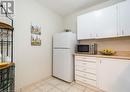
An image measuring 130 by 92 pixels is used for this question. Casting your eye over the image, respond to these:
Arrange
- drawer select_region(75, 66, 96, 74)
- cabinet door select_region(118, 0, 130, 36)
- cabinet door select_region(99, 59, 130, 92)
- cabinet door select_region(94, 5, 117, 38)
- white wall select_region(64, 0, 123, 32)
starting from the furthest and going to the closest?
white wall select_region(64, 0, 123, 32) → drawer select_region(75, 66, 96, 74) → cabinet door select_region(94, 5, 117, 38) → cabinet door select_region(118, 0, 130, 36) → cabinet door select_region(99, 59, 130, 92)

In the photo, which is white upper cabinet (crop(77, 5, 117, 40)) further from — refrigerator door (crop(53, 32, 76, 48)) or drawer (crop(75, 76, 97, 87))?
drawer (crop(75, 76, 97, 87))

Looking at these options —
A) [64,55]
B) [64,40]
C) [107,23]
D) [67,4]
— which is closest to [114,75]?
[107,23]

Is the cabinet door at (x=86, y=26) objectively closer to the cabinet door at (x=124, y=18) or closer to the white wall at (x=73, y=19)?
the white wall at (x=73, y=19)

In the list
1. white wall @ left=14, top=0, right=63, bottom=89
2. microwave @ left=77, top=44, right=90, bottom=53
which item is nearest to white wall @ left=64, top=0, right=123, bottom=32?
white wall @ left=14, top=0, right=63, bottom=89

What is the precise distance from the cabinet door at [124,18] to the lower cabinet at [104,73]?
26.0 inches

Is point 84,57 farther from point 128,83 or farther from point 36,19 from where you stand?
point 36,19

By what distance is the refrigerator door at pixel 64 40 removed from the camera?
255 centimetres

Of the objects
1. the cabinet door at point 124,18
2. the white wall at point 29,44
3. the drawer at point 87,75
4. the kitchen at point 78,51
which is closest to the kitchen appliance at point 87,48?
the kitchen at point 78,51

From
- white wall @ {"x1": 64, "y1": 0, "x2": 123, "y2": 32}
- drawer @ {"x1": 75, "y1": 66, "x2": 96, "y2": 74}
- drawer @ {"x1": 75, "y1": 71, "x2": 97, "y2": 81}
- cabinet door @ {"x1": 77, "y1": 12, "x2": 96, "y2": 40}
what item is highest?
white wall @ {"x1": 64, "y1": 0, "x2": 123, "y2": 32}

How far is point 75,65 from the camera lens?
255 cm

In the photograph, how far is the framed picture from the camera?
8.00 feet

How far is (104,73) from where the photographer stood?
1.97 meters

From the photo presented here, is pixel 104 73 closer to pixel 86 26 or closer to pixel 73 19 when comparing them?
pixel 86 26

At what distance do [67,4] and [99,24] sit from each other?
3.89ft
